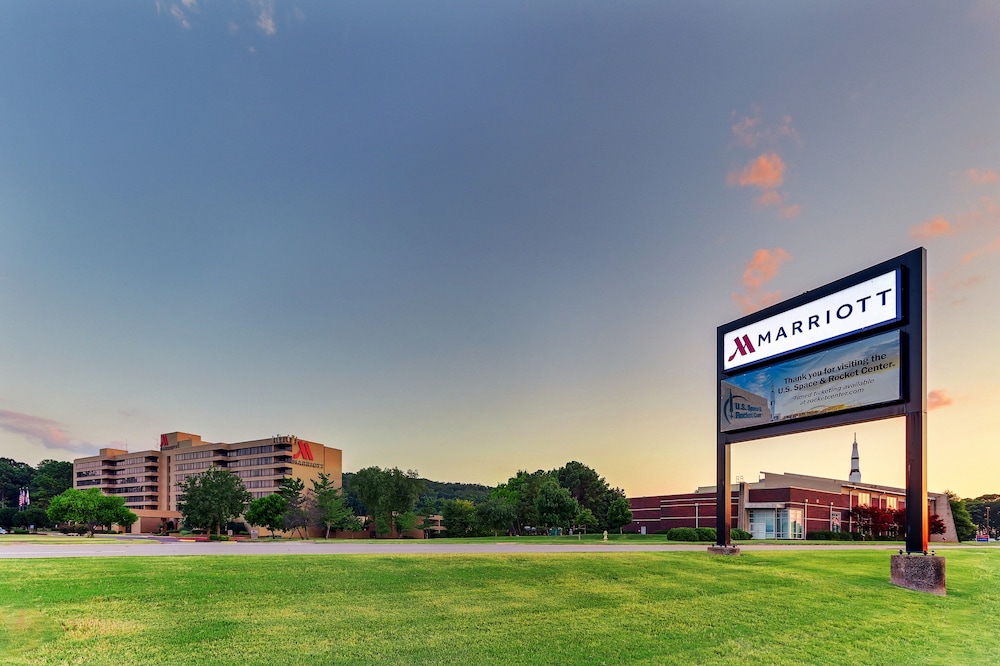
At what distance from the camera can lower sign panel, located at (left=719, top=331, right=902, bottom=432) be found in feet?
53.8

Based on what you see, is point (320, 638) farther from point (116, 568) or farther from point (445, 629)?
point (116, 568)

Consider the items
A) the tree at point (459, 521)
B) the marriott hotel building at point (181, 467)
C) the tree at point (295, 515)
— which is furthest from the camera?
the marriott hotel building at point (181, 467)

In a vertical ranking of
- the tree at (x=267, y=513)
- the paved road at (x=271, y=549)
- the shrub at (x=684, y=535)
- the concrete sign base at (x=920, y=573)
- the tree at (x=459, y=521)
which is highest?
the concrete sign base at (x=920, y=573)

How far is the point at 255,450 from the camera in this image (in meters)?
106

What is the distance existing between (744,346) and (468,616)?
50.3 feet

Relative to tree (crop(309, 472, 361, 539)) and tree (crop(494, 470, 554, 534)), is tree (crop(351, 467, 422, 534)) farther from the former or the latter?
tree (crop(494, 470, 554, 534))

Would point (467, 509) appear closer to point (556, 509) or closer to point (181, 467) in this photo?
point (556, 509)

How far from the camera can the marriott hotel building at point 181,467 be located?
10256 cm

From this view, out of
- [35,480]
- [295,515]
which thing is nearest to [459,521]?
[295,515]

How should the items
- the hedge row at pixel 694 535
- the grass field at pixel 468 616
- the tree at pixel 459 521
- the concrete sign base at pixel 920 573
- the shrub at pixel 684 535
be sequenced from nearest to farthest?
the grass field at pixel 468 616 → the concrete sign base at pixel 920 573 → the hedge row at pixel 694 535 → the shrub at pixel 684 535 → the tree at pixel 459 521

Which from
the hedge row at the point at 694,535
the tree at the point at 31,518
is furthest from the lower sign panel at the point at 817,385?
the tree at the point at 31,518

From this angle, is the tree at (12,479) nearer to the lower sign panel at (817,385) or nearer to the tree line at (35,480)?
the tree line at (35,480)

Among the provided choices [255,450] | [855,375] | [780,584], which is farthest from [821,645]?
[255,450]

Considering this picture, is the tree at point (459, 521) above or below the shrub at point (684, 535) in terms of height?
below
